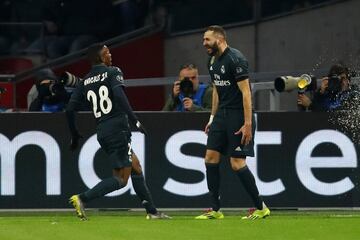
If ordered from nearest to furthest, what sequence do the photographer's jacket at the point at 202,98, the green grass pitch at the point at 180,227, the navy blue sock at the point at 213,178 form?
the green grass pitch at the point at 180,227 < the navy blue sock at the point at 213,178 < the photographer's jacket at the point at 202,98

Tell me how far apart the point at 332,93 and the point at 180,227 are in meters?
3.14

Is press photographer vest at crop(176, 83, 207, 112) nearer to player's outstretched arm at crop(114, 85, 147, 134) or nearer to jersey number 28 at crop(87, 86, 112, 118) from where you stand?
jersey number 28 at crop(87, 86, 112, 118)

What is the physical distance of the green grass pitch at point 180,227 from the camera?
35.1 feet

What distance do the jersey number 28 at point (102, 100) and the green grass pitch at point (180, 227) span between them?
3.60ft

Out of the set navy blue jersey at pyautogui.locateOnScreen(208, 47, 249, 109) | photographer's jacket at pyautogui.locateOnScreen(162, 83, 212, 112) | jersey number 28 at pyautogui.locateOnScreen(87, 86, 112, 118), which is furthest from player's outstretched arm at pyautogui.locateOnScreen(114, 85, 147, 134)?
photographer's jacket at pyautogui.locateOnScreen(162, 83, 212, 112)

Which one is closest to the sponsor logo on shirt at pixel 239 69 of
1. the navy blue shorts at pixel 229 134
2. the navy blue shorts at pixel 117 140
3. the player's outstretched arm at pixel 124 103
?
the navy blue shorts at pixel 229 134

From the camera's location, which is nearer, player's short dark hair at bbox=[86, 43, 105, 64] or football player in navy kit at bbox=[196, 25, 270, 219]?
football player in navy kit at bbox=[196, 25, 270, 219]

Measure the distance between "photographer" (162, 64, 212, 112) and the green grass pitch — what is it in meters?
1.50

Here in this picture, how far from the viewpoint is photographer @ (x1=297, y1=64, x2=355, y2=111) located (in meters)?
13.7

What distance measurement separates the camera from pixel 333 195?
13.9 meters

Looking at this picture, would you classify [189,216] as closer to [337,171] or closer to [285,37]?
[337,171]

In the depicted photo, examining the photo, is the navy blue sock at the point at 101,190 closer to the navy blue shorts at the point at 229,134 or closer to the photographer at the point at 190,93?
the navy blue shorts at the point at 229,134

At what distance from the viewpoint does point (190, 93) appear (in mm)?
14320

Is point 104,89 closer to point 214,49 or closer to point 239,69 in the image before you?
point 214,49
